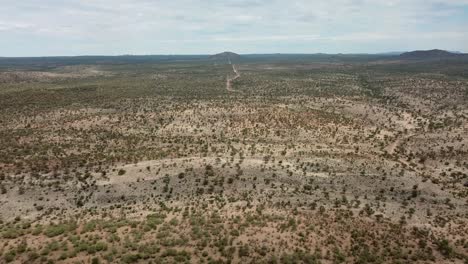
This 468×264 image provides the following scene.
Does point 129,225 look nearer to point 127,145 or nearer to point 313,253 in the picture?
point 313,253

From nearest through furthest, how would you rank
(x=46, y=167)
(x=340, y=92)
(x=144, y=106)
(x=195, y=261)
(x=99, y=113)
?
(x=195, y=261) → (x=46, y=167) → (x=99, y=113) → (x=144, y=106) → (x=340, y=92)

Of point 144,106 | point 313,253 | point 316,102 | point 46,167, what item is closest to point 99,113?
point 144,106

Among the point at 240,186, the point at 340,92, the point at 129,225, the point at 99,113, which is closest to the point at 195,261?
the point at 129,225

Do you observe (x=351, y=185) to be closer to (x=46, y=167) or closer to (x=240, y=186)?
(x=240, y=186)

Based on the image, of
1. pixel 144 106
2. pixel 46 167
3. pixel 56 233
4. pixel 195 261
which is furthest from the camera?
pixel 144 106

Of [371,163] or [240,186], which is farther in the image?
[371,163]

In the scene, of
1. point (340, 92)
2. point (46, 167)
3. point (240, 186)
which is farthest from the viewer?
point (340, 92)
